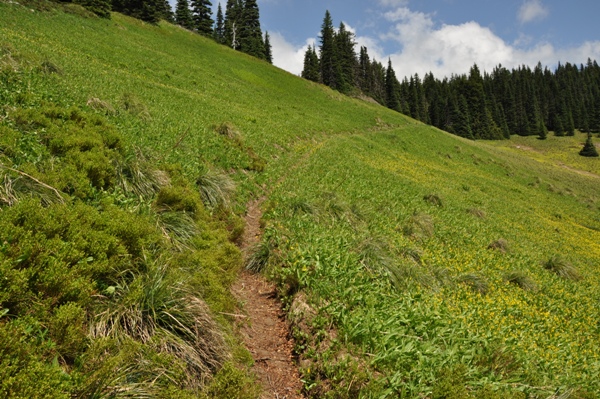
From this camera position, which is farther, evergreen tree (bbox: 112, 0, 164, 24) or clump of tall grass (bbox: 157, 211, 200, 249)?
evergreen tree (bbox: 112, 0, 164, 24)

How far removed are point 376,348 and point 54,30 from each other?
31418 millimetres

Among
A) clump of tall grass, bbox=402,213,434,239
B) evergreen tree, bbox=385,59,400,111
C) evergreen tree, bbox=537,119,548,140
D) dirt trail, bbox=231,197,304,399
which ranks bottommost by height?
dirt trail, bbox=231,197,304,399

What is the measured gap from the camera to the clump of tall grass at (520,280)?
10641mm

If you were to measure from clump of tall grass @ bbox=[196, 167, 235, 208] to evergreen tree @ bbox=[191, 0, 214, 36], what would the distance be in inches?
2871

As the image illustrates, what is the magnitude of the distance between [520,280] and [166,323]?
441 inches

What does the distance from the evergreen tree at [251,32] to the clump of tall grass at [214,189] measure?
67890mm

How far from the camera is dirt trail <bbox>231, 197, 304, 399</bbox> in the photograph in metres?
5.06

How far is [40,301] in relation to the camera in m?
3.29

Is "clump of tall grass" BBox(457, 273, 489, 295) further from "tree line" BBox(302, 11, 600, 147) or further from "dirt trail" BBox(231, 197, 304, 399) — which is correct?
"tree line" BBox(302, 11, 600, 147)

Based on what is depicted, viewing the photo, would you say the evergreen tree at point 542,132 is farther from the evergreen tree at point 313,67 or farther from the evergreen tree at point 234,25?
the evergreen tree at point 234,25

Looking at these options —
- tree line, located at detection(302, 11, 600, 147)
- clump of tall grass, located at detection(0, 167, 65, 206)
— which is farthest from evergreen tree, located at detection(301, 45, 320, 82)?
clump of tall grass, located at detection(0, 167, 65, 206)

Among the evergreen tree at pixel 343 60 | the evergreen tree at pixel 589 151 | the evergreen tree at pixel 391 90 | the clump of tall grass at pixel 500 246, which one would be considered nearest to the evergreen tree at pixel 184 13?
the evergreen tree at pixel 343 60

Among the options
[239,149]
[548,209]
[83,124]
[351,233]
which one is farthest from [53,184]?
[548,209]

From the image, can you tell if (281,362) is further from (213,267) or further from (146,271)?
(146,271)
